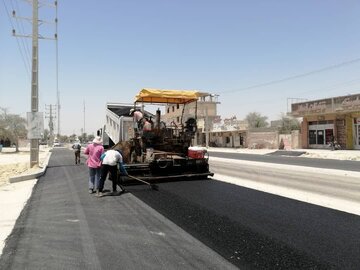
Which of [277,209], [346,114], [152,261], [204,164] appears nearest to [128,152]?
[204,164]

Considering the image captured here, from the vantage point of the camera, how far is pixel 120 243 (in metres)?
5.89

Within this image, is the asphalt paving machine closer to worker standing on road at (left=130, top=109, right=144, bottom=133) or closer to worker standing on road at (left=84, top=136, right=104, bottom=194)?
worker standing on road at (left=130, top=109, right=144, bottom=133)

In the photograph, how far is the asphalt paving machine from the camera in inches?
489

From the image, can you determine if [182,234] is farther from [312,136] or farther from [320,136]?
[312,136]

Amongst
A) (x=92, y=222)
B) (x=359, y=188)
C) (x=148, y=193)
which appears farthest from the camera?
(x=359, y=188)

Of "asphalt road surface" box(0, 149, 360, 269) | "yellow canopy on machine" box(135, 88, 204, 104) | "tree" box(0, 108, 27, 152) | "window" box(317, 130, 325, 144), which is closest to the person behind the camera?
"asphalt road surface" box(0, 149, 360, 269)

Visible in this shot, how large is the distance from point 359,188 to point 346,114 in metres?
26.0

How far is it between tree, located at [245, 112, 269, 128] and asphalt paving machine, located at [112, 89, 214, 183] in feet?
212

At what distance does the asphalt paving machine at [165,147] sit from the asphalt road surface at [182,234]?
255 cm

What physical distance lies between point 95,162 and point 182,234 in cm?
498

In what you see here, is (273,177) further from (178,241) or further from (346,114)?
(346,114)

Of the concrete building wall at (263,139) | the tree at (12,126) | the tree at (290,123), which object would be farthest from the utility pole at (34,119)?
the tree at (290,123)

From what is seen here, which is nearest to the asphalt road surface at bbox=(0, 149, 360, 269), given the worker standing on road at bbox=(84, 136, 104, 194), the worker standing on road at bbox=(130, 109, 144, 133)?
the worker standing on road at bbox=(84, 136, 104, 194)

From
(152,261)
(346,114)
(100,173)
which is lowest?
(152,261)
